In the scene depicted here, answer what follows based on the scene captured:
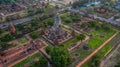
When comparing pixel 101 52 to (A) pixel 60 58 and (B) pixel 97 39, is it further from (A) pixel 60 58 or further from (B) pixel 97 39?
(A) pixel 60 58

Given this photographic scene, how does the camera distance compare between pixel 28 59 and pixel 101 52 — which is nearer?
pixel 28 59

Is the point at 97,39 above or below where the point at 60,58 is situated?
below

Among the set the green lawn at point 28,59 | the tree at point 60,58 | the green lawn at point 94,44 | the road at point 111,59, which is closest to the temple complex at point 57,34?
the green lawn at point 94,44

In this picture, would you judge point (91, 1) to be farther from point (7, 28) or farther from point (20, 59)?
point (20, 59)

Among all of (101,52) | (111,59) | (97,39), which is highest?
(97,39)

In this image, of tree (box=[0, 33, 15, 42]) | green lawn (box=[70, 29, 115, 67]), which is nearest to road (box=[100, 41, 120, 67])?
green lawn (box=[70, 29, 115, 67])

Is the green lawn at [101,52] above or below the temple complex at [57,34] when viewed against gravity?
below

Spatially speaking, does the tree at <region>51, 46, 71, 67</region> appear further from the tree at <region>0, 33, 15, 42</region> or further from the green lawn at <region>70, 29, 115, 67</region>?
the tree at <region>0, 33, 15, 42</region>

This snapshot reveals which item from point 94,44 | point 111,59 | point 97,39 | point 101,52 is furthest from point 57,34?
point 111,59

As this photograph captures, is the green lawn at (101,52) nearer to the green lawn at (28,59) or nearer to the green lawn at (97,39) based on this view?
the green lawn at (97,39)

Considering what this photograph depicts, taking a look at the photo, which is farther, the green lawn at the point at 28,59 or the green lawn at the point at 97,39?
the green lawn at the point at 97,39

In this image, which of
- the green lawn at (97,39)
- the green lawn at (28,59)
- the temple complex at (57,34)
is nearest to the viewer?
the green lawn at (28,59)
